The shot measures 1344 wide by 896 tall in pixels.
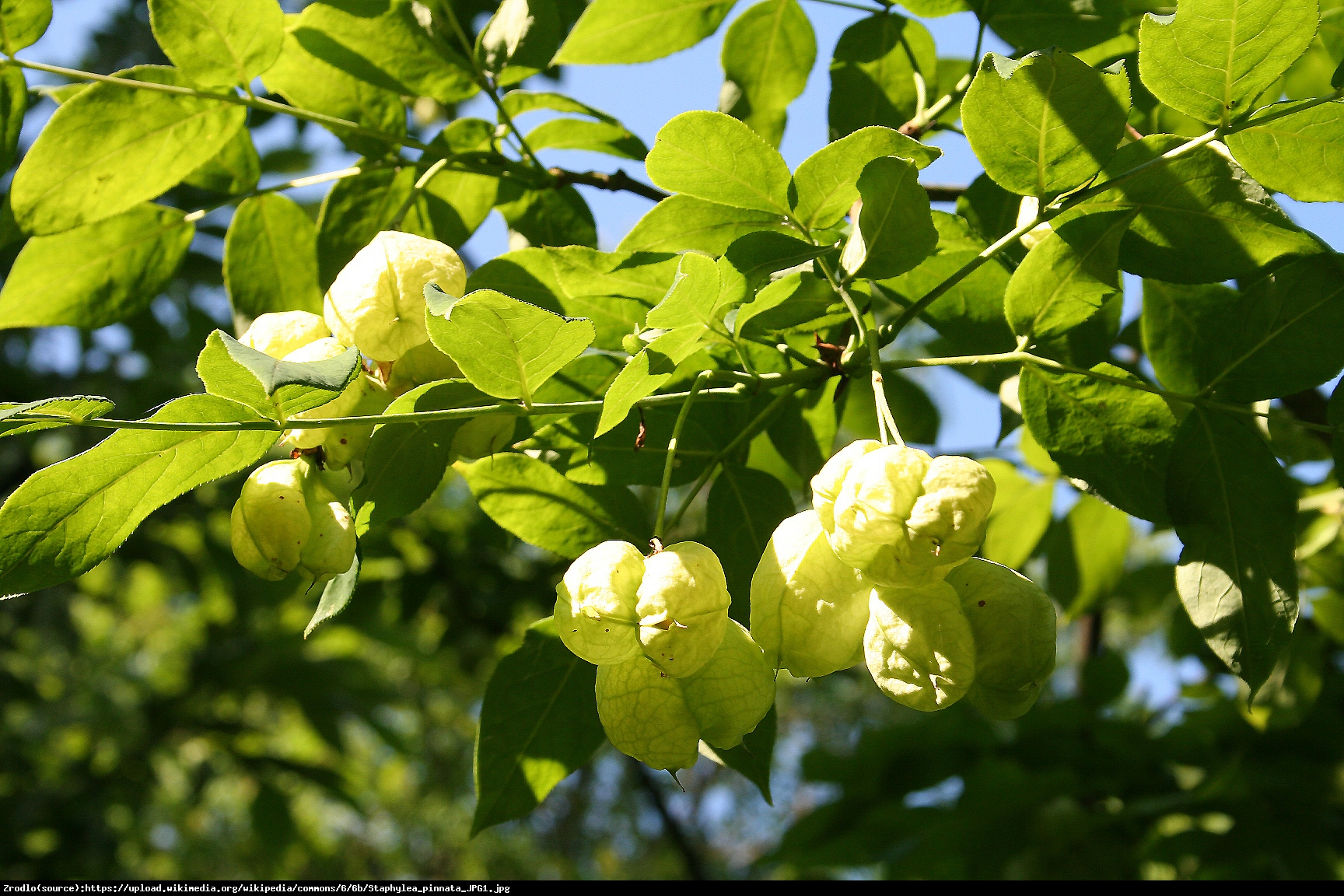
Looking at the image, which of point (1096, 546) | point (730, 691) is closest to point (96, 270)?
point (730, 691)

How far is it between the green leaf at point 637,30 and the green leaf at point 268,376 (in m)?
0.65

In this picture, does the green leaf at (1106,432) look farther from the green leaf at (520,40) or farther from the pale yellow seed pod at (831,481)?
the green leaf at (520,40)

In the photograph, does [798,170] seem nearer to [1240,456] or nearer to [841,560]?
[841,560]

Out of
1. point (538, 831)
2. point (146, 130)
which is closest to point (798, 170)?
point (146, 130)

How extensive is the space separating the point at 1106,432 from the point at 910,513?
0.47m

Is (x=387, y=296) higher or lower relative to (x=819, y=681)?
higher

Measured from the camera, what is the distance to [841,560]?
2.59 ft

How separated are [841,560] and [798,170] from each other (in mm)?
377

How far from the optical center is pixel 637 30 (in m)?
1.32

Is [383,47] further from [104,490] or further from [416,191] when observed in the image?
[104,490]

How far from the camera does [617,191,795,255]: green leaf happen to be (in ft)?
3.28

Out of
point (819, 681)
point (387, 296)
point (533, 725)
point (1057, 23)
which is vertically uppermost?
point (1057, 23)

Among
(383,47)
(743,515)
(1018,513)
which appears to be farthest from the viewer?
(1018,513)

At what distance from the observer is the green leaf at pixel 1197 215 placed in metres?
0.95
